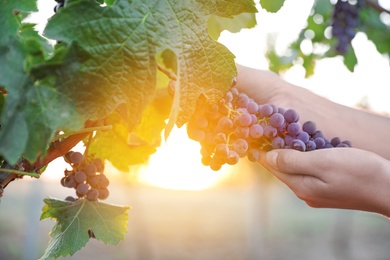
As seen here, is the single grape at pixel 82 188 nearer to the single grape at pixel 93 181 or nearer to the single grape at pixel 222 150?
the single grape at pixel 93 181

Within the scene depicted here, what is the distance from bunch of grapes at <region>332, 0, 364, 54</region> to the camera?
323 cm

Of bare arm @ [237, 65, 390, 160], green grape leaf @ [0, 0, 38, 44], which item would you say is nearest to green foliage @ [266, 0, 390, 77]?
bare arm @ [237, 65, 390, 160]

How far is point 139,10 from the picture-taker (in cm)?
90

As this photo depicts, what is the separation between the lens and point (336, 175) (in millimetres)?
1463

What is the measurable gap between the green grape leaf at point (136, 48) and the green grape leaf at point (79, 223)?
1.43ft

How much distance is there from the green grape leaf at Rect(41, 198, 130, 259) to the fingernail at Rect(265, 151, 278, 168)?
1.28 ft

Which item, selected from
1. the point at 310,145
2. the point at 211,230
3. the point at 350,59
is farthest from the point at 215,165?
the point at 211,230

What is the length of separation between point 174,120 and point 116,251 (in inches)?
593

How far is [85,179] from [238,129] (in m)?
0.42

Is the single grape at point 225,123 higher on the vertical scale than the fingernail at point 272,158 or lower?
higher

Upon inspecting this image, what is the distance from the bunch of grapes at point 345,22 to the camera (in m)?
3.23

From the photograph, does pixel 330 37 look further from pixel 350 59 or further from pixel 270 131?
pixel 270 131

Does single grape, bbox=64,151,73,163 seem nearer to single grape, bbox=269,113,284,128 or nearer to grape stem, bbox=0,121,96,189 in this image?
grape stem, bbox=0,121,96,189

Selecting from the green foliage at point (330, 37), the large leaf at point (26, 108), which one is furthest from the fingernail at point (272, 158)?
the green foliage at point (330, 37)
